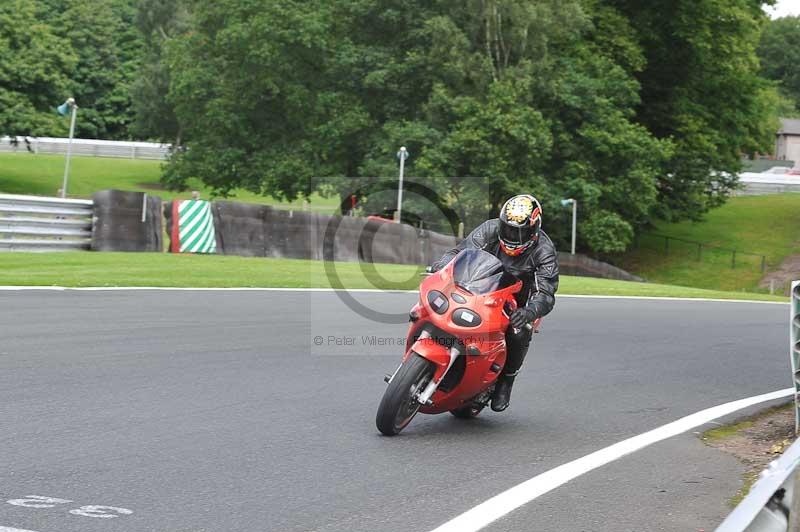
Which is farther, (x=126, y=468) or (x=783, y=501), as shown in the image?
(x=126, y=468)

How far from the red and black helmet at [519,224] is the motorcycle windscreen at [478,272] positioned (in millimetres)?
220

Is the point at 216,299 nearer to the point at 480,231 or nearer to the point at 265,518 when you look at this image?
the point at 480,231

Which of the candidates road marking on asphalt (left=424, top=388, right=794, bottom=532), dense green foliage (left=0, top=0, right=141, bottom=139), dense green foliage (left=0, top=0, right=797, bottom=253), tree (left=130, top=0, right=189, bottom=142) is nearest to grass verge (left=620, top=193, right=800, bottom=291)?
dense green foliage (left=0, top=0, right=797, bottom=253)

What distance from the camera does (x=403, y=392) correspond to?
24.0 ft

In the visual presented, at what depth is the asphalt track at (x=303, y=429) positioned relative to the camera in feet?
18.1

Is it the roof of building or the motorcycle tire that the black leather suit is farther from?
the roof of building

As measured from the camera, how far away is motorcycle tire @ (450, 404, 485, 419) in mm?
8398

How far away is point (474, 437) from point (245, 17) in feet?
137

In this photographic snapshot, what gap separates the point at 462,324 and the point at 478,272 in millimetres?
427

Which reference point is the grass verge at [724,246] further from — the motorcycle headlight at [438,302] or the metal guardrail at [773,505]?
the metal guardrail at [773,505]

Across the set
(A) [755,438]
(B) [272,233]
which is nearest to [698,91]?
(B) [272,233]

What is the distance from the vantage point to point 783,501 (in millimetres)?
4070

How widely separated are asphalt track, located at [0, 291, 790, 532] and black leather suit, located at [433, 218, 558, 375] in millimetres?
643

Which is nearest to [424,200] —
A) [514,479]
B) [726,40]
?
[726,40]
